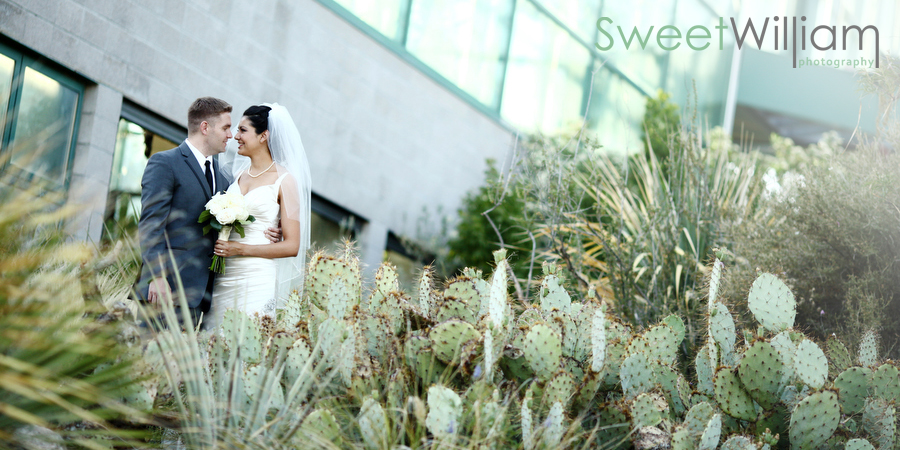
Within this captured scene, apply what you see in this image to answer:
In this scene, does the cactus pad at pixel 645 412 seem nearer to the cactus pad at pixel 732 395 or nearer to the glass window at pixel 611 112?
the cactus pad at pixel 732 395

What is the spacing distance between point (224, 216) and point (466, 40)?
242 inches

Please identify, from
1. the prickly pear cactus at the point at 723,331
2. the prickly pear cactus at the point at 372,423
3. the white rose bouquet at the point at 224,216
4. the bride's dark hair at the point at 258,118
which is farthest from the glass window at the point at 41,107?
the prickly pear cactus at the point at 723,331

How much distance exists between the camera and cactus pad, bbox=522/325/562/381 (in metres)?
2.62

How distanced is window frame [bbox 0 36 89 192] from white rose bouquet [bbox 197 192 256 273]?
161 centimetres

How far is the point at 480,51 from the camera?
9375 mm

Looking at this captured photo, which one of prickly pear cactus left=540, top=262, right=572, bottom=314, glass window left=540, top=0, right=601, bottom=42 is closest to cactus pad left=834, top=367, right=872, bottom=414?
prickly pear cactus left=540, top=262, right=572, bottom=314

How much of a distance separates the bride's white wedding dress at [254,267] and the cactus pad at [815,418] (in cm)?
246

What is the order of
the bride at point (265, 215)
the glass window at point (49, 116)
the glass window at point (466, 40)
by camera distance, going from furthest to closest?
the glass window at point (466, 40) < the glass window at point (49, 116) < the bride at point (265, 215)

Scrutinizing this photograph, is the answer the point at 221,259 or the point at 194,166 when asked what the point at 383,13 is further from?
the point at 221,259


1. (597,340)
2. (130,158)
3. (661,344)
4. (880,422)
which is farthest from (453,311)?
(130,158)

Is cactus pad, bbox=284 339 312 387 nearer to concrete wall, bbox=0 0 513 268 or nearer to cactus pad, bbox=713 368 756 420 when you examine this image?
cactus pad, bbox=713 368 756 420

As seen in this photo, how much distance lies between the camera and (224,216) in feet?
11.7

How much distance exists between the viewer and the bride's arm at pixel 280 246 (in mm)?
3731

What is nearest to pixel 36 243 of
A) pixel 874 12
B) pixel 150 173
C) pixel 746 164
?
pixel 150 173
